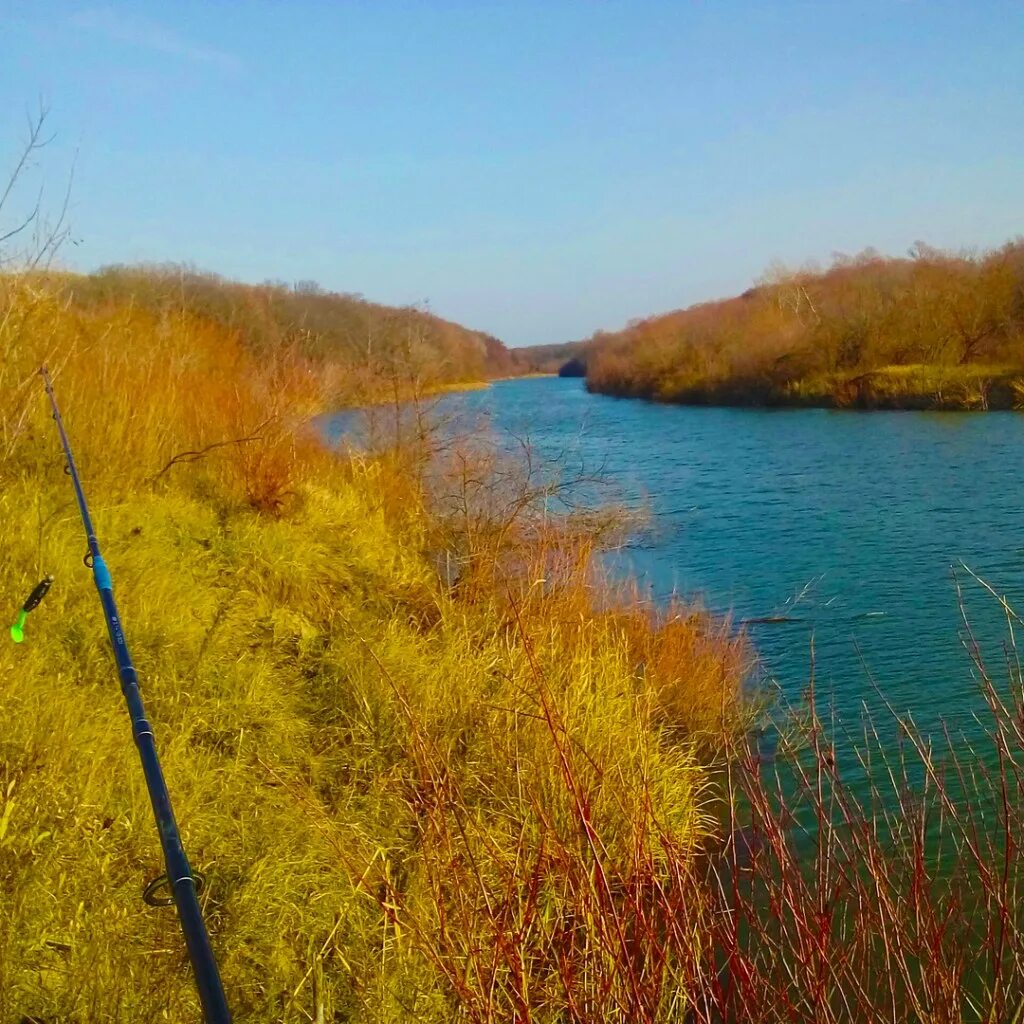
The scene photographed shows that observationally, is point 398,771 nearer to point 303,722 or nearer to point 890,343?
point 303,722

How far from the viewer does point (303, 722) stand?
5.66m

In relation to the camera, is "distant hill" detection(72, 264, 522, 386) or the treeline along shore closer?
"distant hill" detection(72, 264, 522, 386)

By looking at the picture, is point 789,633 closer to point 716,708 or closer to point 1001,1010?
point 716,708

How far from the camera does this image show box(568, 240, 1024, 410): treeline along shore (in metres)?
24.5

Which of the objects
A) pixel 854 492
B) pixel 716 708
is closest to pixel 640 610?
pixel 716 708

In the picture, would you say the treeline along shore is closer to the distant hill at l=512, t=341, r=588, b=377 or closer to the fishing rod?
the fishing rod

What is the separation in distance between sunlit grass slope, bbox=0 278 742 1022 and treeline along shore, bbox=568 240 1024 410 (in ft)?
40.9

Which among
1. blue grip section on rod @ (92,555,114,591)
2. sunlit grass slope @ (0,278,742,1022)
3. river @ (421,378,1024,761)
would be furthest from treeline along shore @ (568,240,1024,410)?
blue grip section on rod @ (92,555,114,591)

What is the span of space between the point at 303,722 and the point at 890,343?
2982cm

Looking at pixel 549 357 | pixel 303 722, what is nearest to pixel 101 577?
pixel 303 722

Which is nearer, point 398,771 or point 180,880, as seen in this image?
point 180,880

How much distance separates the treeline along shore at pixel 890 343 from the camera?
966 inches

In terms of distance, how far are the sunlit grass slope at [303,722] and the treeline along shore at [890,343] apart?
12.5 m

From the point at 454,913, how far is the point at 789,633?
7052 mm
